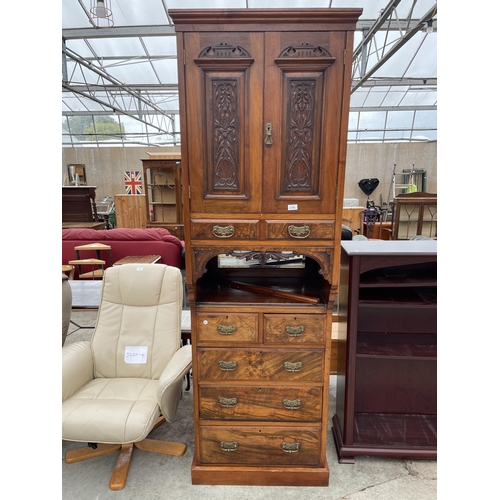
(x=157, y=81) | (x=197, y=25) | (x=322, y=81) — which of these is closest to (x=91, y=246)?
(x=197, y=25)

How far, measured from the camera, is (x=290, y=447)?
1699mm

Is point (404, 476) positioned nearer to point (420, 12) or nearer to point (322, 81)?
point (322, 81)

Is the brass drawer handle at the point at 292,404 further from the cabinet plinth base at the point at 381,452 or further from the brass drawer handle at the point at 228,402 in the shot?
the cabinet plinth base at the point at 381,452

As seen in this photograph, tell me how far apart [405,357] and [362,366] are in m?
0.36

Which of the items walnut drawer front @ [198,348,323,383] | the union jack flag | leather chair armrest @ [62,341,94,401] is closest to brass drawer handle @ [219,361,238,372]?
walnut drawer front @ [198,348,323,383]

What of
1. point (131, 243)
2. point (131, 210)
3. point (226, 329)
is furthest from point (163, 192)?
point (226, 329)

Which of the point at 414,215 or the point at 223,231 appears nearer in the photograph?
the point at 223,231

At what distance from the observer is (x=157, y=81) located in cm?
835

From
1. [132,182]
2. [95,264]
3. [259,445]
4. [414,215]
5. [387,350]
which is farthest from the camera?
[132,182]

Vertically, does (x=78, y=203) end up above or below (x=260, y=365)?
above

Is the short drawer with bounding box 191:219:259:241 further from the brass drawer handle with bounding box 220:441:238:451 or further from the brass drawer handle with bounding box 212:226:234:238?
the brass drawer handle with bounding box 220:441:238:451

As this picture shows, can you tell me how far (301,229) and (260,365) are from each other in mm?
743

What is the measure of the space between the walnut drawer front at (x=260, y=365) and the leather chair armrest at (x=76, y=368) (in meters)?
0.82

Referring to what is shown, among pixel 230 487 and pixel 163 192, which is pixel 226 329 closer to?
pixel 230 487
